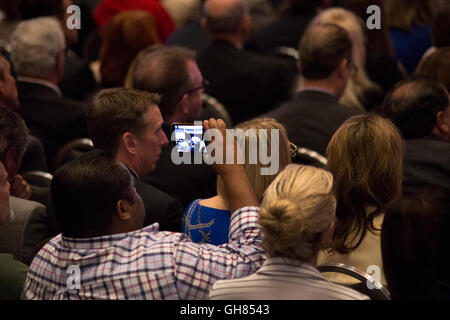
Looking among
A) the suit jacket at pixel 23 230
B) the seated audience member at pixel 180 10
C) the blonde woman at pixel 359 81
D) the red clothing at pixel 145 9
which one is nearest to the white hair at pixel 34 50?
the suit jacket at pixel 23 230

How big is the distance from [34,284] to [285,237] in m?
0.81

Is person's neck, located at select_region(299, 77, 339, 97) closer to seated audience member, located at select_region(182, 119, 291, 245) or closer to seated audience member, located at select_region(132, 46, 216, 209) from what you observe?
seated audience member, located at select_region(132, 46, 216, 209)

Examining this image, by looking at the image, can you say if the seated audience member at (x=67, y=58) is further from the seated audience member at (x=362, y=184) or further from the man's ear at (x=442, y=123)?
the seated audience member at (x=362, y=184)

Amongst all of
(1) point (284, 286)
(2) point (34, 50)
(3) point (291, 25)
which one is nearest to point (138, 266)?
(1) point (284, 286)

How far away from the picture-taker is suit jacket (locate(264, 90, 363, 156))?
4.02m

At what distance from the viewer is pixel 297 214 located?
90.0 inches

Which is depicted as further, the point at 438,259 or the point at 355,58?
the point at 355,58

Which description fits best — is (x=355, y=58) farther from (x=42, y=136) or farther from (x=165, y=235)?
(x=165, y=235)

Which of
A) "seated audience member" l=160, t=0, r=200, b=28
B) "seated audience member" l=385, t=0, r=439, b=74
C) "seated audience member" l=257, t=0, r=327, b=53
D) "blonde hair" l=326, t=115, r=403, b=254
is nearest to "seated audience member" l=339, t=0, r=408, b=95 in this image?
"seated audience member" l=385, t=0, r=439, b=74

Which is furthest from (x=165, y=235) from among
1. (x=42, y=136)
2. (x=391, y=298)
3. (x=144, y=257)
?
(x=42, y=136)

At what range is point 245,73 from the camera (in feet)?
16.8

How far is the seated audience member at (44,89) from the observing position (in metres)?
4.45

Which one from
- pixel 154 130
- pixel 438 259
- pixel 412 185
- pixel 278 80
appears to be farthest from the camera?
pixel 278 80

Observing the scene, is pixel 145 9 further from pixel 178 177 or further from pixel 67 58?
pixel 178 177
